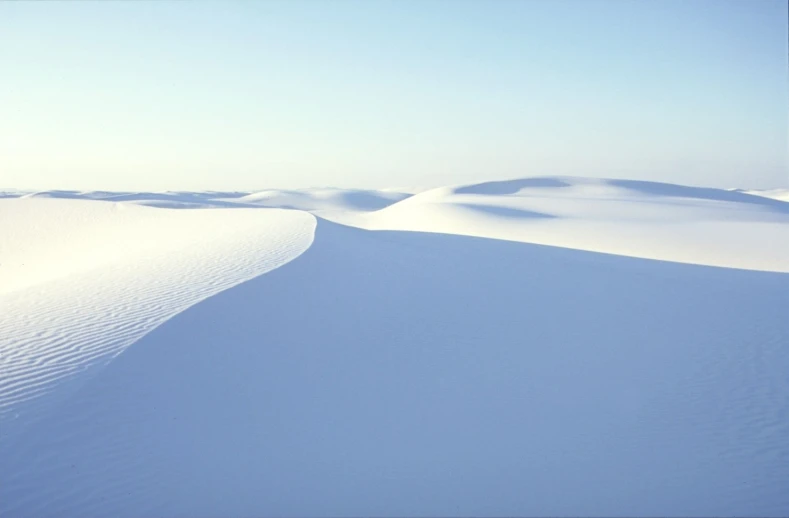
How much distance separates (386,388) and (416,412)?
0.65m

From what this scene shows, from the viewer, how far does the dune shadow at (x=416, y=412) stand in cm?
509

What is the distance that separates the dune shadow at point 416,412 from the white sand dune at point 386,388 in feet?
0.09

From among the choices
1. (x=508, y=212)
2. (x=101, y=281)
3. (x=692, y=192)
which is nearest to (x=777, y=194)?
(x=692, y=192)

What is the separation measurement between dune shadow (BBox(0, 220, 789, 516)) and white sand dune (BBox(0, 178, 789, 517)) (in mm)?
29

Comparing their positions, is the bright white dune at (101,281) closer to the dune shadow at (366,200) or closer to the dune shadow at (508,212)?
the dune shadow at (508,212)

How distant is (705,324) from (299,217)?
13.8 m

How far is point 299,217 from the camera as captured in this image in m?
20.4

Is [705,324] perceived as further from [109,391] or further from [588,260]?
[109,391]

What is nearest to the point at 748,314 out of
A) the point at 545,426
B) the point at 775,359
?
the point at 775,359

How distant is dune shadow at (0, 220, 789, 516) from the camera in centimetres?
509

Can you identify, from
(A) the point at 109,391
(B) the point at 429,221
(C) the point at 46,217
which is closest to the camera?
(A) the point at 109,391

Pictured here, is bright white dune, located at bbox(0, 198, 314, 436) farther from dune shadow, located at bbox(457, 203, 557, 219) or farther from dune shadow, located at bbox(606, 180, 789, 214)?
dune shadow, located at bbox(606, 180, 789, 214)

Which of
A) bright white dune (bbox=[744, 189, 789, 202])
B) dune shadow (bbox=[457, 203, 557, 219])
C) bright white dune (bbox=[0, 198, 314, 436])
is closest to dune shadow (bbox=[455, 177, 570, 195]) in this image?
dune shadow (bbox=[457, 203, 557, 219])

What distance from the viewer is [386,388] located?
7.10m
